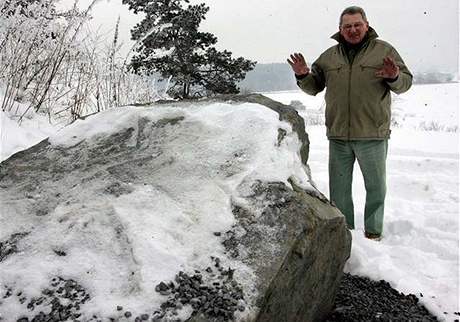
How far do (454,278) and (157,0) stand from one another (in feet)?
32.0

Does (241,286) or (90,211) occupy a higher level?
(90,211)

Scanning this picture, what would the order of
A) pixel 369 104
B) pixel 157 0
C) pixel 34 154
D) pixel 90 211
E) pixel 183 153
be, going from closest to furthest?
pixel 90 211 → pixel 183 153 → pixel 34 154 → pixel 369 104 → pixel 157 0

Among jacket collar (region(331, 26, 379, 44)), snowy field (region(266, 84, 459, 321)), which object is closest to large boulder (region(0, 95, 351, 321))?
snowy field (region(266, 84, 459, 321))

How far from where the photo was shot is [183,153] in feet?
6.29

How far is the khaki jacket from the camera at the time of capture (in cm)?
285

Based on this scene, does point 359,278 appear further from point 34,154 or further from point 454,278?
point 34,154

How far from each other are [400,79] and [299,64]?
0.70 m

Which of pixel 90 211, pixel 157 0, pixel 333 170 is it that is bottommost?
pixel 333 170

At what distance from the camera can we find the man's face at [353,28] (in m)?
2.82

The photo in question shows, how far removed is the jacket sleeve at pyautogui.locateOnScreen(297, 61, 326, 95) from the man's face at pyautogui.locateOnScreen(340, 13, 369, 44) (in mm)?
316

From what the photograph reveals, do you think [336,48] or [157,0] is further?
[157,0]

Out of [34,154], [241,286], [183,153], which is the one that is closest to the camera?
[241,286]

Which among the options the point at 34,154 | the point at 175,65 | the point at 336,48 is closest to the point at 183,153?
the point at 34,154

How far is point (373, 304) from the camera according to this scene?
2051 millimetres
